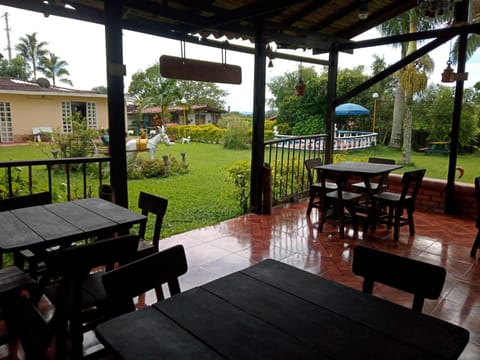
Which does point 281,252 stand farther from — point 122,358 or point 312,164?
point 122,358

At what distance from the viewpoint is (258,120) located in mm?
4820

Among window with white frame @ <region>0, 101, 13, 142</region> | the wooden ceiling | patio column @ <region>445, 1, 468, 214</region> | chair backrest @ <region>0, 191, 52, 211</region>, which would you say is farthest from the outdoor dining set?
window with white frame @ <region>0, 101, 13, 142</region>

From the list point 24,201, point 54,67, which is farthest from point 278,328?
point 54,67

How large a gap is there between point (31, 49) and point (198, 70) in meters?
31.4

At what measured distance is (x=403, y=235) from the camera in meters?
4.19

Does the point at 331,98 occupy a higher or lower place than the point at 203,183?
higher

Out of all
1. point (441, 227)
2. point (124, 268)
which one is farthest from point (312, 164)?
point (124, 268)

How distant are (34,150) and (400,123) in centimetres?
1294

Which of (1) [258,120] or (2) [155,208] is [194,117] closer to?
(1) [258,120]

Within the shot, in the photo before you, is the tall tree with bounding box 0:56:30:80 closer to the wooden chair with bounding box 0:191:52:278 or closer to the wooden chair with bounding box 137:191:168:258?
the wooden chair with bounding box 0:191:52:278

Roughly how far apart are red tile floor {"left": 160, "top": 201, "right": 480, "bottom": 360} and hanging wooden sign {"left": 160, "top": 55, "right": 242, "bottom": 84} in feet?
5.82

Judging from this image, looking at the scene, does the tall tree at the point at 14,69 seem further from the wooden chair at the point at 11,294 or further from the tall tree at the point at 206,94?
the wooden chair at the point at 11,294

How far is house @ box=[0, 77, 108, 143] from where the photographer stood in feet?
41.5

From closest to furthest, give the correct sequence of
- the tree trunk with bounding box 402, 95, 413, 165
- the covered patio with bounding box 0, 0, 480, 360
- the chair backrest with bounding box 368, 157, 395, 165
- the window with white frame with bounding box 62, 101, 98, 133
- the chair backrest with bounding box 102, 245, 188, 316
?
the chair backrest with bounding box 102, 245, 188, 316 → the covered patio with bounding box 0, 0, 480, 360 → the chair backrest with bounding box 368, 157, 395, 165 → the tree trunk with bounding box 402, 95, 413, 165 → the window with white frame with bounding box 62, 101, 98, 133
